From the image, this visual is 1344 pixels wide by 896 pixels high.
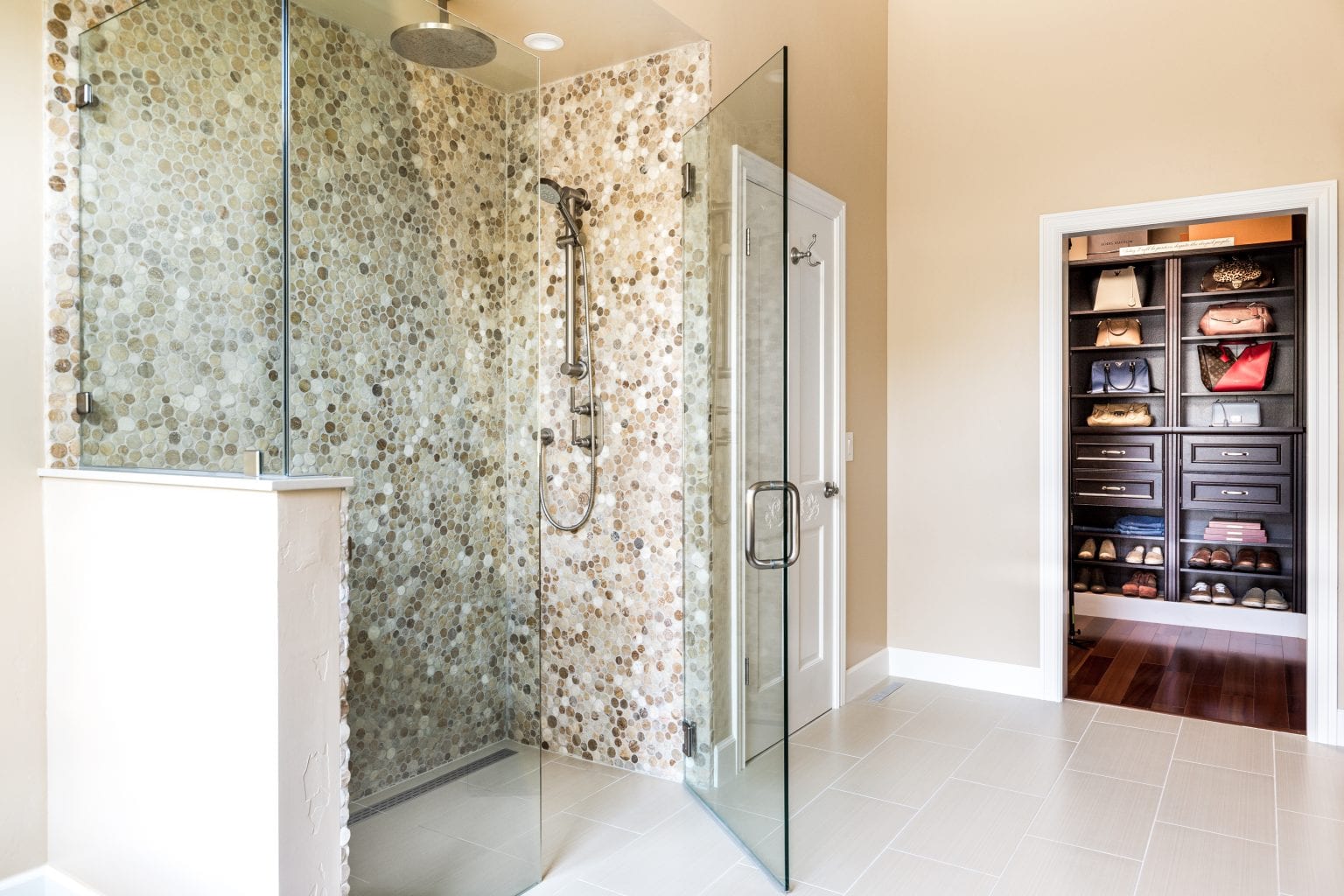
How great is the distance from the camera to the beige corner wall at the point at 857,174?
11.6 ft

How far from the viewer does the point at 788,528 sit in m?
2.40

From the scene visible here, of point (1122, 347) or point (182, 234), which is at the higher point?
point (1122, 347)

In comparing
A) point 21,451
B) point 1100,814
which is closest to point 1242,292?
point 1100,814

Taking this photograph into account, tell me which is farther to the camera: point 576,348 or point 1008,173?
point 1008,173

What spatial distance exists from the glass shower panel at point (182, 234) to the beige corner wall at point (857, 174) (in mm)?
1995

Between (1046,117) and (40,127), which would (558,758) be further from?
(1046,117)

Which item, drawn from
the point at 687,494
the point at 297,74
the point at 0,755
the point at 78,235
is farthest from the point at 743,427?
the point at 0,755

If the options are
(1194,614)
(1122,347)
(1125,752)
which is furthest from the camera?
(1122,347)

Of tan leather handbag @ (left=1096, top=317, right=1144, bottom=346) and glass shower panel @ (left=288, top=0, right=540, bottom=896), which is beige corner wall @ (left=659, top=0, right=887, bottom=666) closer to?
glass shower panel @ (left=288, top=0, right=540, bottom=896)

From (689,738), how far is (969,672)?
1863 mm

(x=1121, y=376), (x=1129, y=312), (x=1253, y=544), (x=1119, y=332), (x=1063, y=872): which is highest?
(x=1129, y=312)

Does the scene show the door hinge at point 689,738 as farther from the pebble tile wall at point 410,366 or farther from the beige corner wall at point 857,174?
the beige corner wall at point 857,174

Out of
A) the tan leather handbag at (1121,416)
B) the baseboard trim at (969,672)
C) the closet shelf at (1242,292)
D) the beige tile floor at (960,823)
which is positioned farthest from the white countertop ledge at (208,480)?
the closet shelf at (1242,292)

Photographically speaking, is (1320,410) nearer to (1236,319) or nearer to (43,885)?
(1236,319)
